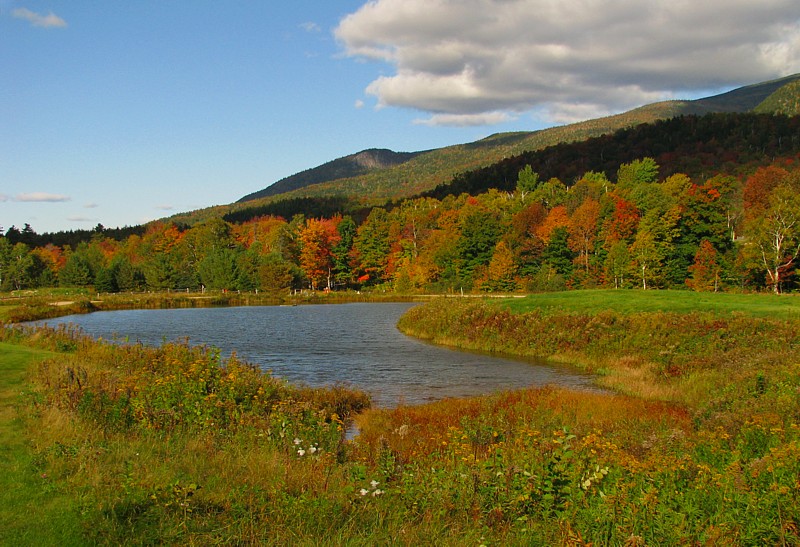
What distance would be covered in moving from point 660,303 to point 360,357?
15.9 metres

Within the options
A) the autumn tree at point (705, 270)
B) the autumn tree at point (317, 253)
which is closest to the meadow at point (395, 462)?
the autumn tree at point (705, 270)

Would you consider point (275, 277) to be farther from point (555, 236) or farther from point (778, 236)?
point (778, 236)

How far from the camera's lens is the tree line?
5984 cm

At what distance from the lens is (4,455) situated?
9.07 meters

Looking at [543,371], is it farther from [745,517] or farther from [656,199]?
[656,199]

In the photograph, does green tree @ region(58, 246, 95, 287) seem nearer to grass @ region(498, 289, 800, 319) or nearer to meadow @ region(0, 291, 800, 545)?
grass @ region(498, 289, 800, 319)

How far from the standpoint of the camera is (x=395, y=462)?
30.3 feet

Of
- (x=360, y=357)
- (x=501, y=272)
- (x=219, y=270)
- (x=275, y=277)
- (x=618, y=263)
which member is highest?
(x=219, y=270)

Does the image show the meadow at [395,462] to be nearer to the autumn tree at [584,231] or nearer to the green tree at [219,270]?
the autumn tree at [584,231]

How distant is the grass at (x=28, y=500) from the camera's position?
6.48m

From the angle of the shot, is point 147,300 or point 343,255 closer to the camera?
point 147,300

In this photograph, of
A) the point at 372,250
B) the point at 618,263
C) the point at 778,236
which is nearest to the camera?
the point at 778,236

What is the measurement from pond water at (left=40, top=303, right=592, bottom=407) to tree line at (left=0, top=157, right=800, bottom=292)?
31.9 m

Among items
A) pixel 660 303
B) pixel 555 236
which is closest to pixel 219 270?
pixel 555 236
